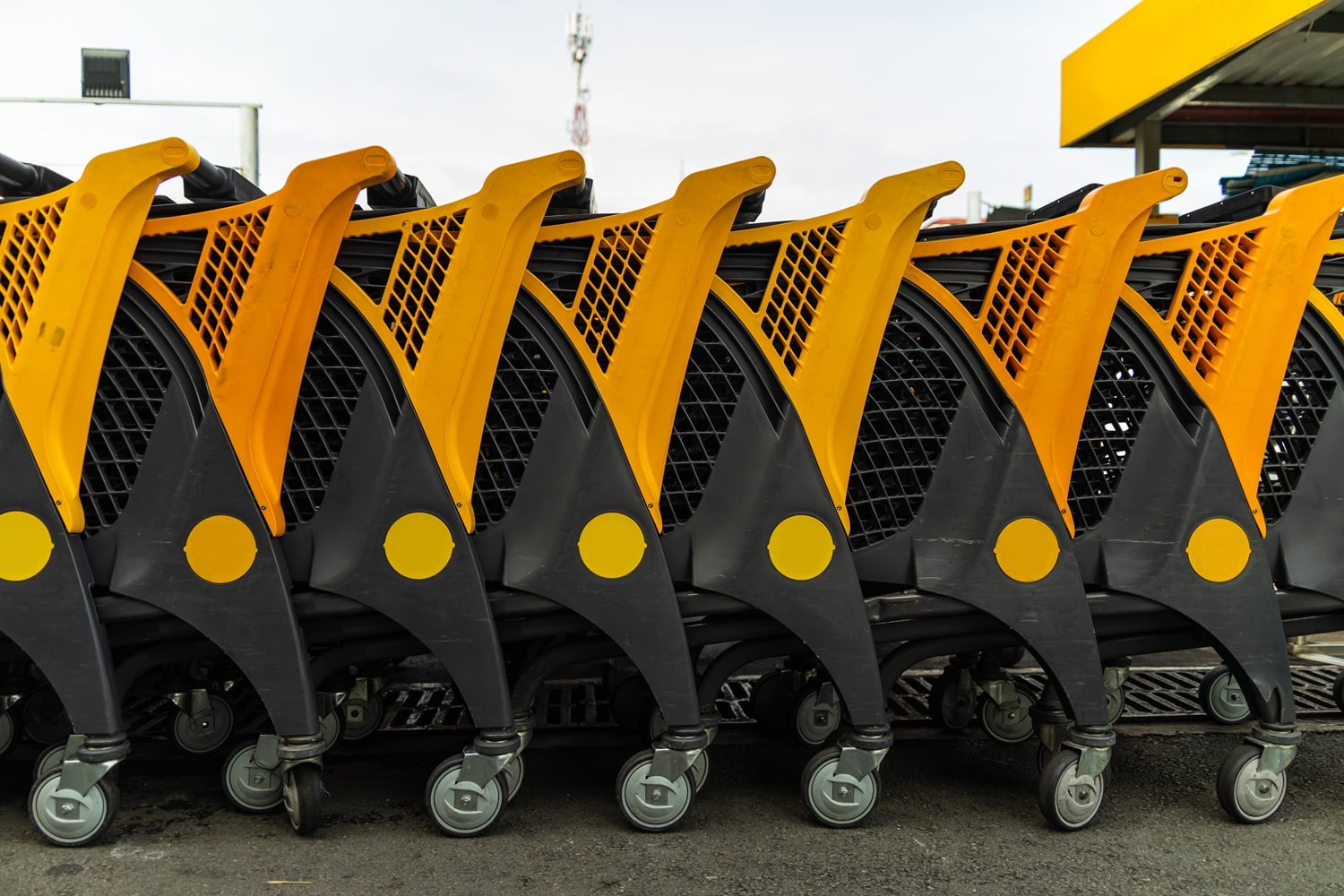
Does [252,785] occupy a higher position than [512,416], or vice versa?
[512,416]

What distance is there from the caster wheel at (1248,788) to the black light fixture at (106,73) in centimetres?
701

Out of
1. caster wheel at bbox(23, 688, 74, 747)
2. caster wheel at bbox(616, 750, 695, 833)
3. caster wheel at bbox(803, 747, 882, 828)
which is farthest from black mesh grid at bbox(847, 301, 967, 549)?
caster wheel at bbox(23, 688, 74, 747)

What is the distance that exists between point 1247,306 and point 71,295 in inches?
138

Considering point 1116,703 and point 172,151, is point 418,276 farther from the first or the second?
point 1116,703

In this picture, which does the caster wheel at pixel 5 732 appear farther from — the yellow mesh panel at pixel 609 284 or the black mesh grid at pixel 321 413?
the yellow mesh panel at pixel 609 284

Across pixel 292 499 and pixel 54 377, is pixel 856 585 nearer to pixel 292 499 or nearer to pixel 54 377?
pixel 292 499

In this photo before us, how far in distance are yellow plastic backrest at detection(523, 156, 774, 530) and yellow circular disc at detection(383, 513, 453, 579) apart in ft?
1.98

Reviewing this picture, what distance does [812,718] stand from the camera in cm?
414

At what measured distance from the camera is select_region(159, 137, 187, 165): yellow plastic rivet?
2.94 meters

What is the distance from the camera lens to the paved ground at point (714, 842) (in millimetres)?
2957

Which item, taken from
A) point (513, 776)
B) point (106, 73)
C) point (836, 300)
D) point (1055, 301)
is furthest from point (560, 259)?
point (106, 73)

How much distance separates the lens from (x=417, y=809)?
11.4ft

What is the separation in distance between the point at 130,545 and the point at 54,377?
52 cm

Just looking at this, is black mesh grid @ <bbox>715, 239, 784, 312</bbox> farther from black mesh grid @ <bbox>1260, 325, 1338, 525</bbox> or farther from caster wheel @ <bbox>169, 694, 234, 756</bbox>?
caster wheel @ <bbox>169, 694, 234, 756</bbox>
